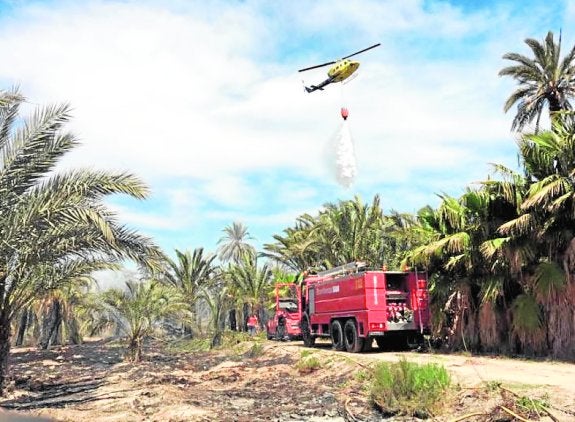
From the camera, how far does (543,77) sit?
90.6 feet

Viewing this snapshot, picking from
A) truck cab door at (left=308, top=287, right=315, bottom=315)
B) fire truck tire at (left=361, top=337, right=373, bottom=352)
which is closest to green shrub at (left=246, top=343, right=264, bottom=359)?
truck cab door at (left=308, top=287, right=315, bottom=315)

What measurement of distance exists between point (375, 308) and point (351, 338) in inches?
86.8

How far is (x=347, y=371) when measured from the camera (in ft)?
51.6

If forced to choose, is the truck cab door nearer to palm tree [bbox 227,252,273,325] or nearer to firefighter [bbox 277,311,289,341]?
firefighter [bbox 277,311,289,341]

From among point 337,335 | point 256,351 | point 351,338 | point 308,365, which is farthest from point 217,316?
point 308,365

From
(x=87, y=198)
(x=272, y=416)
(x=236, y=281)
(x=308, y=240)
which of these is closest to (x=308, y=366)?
(x=272, y=416)

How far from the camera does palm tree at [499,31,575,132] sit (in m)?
27.2

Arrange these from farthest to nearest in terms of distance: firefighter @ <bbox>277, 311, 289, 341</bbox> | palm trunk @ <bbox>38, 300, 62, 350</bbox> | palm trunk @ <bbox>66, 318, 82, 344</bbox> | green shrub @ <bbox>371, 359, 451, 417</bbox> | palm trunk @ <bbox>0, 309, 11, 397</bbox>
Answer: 1. palm trunk @ <bbox>66, 318, 82, 344</bbox>
2. palm trunk @ <bbox>38, 300, 62, 350</bbox>
3. firefighter @ <bbox>277, 311, 289, 341</bbox>
4. palm trunk @ <bbox>0, 309, 11, 397</bbox>
5. green shrub @ <bbox>371, 359, 451, 417</bbox>

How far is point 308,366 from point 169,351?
1495cm

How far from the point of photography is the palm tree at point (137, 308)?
894 inches

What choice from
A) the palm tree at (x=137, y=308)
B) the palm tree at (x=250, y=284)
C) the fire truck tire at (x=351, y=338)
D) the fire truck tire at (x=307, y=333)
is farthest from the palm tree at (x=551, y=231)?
the palm tree at (x=250, y=284)

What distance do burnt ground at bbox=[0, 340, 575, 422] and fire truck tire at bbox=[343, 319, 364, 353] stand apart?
81 centimetres

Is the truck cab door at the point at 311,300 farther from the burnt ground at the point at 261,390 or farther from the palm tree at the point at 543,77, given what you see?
the palm tree at the point at 543,77

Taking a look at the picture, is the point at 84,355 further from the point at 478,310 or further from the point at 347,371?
the point at 478,310
